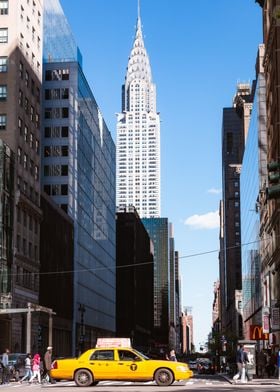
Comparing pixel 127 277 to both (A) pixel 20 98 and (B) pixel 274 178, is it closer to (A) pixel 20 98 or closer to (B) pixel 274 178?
(A) pixel 20 98

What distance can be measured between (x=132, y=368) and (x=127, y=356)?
2.10 ft

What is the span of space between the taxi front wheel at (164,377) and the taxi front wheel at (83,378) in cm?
289

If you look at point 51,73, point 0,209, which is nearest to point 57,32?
point 51,73

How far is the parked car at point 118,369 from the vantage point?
31.4 m

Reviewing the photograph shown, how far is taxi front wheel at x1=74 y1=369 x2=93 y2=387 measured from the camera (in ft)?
103

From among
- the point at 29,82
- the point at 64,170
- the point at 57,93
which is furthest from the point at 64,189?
the point at 29,82

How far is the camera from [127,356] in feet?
105

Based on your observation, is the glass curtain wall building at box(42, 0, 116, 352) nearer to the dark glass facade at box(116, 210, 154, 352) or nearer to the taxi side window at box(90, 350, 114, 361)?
the dark glass facade at box(116, 210, 154, 352)

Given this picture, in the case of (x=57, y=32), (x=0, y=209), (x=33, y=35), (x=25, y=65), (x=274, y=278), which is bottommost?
(x=274, y=278)

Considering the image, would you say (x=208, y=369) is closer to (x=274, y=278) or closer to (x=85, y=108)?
(x=274, y=278)

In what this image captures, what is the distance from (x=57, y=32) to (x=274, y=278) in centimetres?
6063

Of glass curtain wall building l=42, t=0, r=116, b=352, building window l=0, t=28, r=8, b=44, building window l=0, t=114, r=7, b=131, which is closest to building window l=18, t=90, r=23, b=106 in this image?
building window l=0, t=114, r=7, b=131

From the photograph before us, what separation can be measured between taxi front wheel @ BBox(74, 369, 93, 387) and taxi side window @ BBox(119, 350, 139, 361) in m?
1.59

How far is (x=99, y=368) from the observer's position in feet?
104
